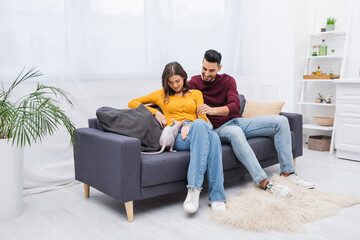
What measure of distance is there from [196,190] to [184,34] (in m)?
2.03

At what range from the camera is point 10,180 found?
238 cm

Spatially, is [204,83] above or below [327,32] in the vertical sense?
below

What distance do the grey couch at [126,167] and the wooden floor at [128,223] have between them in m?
0.14

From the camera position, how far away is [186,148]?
102 inches

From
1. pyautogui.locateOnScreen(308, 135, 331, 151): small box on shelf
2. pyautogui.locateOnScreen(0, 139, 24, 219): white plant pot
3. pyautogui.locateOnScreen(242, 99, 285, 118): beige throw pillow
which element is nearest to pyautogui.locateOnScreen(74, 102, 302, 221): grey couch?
pyautogui.locateOnScreen(0, 139, 24, 219): white plant pot

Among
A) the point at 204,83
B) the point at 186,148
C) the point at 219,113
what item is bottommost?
the point at 186,148

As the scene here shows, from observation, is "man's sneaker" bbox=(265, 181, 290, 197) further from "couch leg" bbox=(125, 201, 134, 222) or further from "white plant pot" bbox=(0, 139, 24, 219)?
"white plant pot" bbox=(0, 139, 24, 219)

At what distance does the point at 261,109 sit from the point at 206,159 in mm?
1201

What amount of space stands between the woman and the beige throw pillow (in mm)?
750

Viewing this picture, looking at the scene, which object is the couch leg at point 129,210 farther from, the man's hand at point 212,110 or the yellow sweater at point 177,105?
the man's hand at point 212,110

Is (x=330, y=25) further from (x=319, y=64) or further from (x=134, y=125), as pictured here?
(x=134, y=125)

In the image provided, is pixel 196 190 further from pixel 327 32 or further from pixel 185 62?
pixel 327 32

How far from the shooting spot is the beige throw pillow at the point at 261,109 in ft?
11.1

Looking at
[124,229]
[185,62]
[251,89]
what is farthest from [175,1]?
[124,229]
